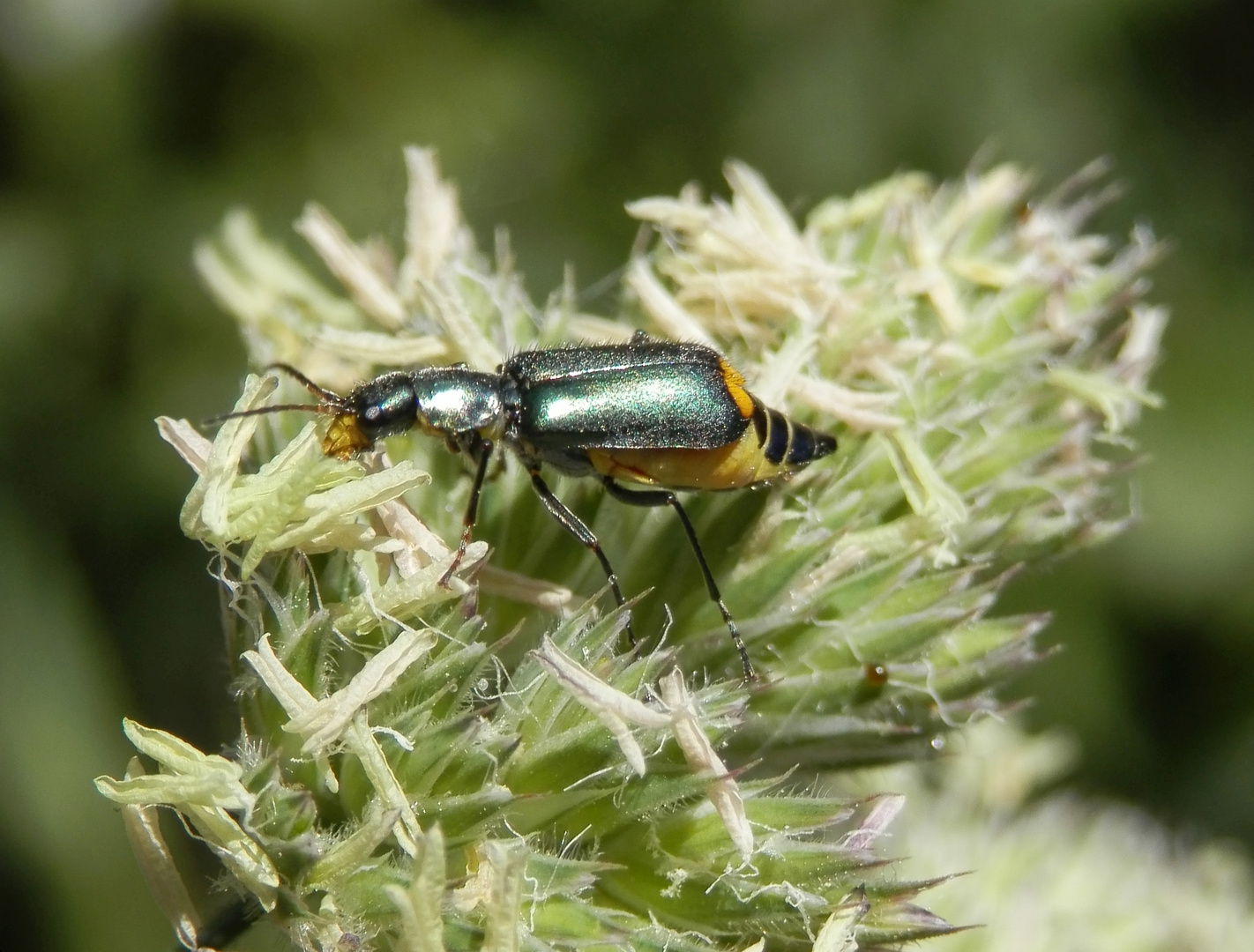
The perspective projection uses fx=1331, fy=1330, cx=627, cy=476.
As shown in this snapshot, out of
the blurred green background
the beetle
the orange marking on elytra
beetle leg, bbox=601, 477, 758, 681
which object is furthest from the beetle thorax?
the blurred green background

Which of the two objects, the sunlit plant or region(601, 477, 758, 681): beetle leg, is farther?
region(601, 477, 758, 681): beetle leg

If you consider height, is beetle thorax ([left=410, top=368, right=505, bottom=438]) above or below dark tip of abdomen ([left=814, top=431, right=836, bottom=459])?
above

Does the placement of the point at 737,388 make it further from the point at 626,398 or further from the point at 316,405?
the point at 316,405

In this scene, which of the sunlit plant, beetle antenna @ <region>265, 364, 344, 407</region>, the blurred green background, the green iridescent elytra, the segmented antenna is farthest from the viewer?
the blurred green background

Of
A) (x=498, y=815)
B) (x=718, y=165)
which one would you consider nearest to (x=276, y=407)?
(x=498, y=815)

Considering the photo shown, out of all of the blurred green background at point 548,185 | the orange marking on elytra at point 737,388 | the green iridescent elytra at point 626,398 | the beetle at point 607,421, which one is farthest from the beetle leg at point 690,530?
the blurred green background at point 548,185

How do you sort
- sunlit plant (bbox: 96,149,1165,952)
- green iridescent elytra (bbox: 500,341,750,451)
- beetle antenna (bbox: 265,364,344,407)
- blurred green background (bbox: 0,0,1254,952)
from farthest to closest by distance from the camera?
blurred green background (bbox: 0,0,1254,952) < green iridescent elytra (bbox: 500,341,750,451) < beetle antenna (bbox: 265,364,344,407) < sunlit plant (bbox: 96,149,1165,952)

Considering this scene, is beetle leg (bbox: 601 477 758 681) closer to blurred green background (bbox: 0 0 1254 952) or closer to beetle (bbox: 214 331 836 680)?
beetle (bbox: 214 331 836 680)

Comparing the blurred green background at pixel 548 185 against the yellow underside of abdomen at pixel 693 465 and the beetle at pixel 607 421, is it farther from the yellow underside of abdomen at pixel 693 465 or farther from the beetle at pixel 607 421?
the yellow underside of abdomen at pixel 693 465

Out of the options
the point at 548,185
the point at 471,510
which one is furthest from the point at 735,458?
the point at 548,185
